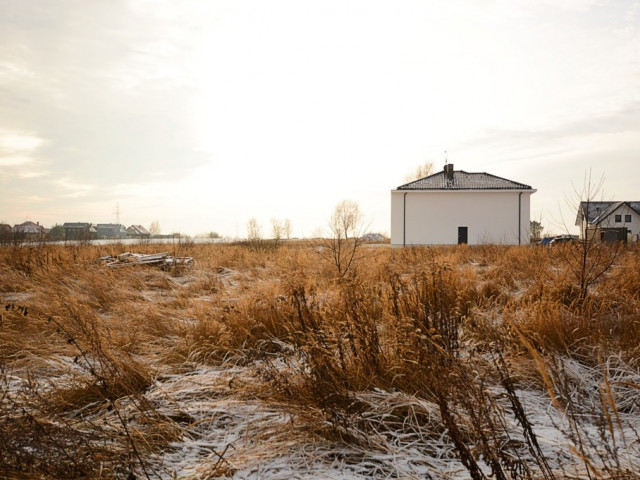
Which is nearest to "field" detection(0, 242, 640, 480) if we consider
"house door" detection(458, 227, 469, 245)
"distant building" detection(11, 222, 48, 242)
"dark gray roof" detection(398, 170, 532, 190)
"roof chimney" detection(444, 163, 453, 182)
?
"distant building" detection(11, 222, 48, 242)

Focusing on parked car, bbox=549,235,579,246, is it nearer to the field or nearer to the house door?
the field

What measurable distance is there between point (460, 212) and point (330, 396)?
22804 mm

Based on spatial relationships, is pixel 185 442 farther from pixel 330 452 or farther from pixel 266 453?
pixel 330 452

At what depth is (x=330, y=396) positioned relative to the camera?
7.86 feet

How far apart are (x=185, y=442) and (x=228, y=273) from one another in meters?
7.21

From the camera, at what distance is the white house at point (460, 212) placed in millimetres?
23266

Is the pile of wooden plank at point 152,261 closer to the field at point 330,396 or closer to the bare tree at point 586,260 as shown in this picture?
the field at point 330,396

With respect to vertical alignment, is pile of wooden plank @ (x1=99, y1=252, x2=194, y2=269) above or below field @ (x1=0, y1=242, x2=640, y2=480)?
above

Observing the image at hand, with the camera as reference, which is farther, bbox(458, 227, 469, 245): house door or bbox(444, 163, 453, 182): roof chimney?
bbox(444, 163, 453, 182): roof chimney

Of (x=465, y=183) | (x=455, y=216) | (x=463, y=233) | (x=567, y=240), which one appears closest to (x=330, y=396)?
(x=567, y=240)

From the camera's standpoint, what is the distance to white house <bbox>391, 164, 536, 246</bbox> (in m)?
23.3

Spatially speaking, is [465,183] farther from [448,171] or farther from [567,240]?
[567,240]

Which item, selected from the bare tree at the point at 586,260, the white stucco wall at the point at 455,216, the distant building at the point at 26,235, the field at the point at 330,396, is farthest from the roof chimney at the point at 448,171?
the field at the point at 330,396

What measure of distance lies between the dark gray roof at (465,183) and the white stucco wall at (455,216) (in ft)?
0.83
